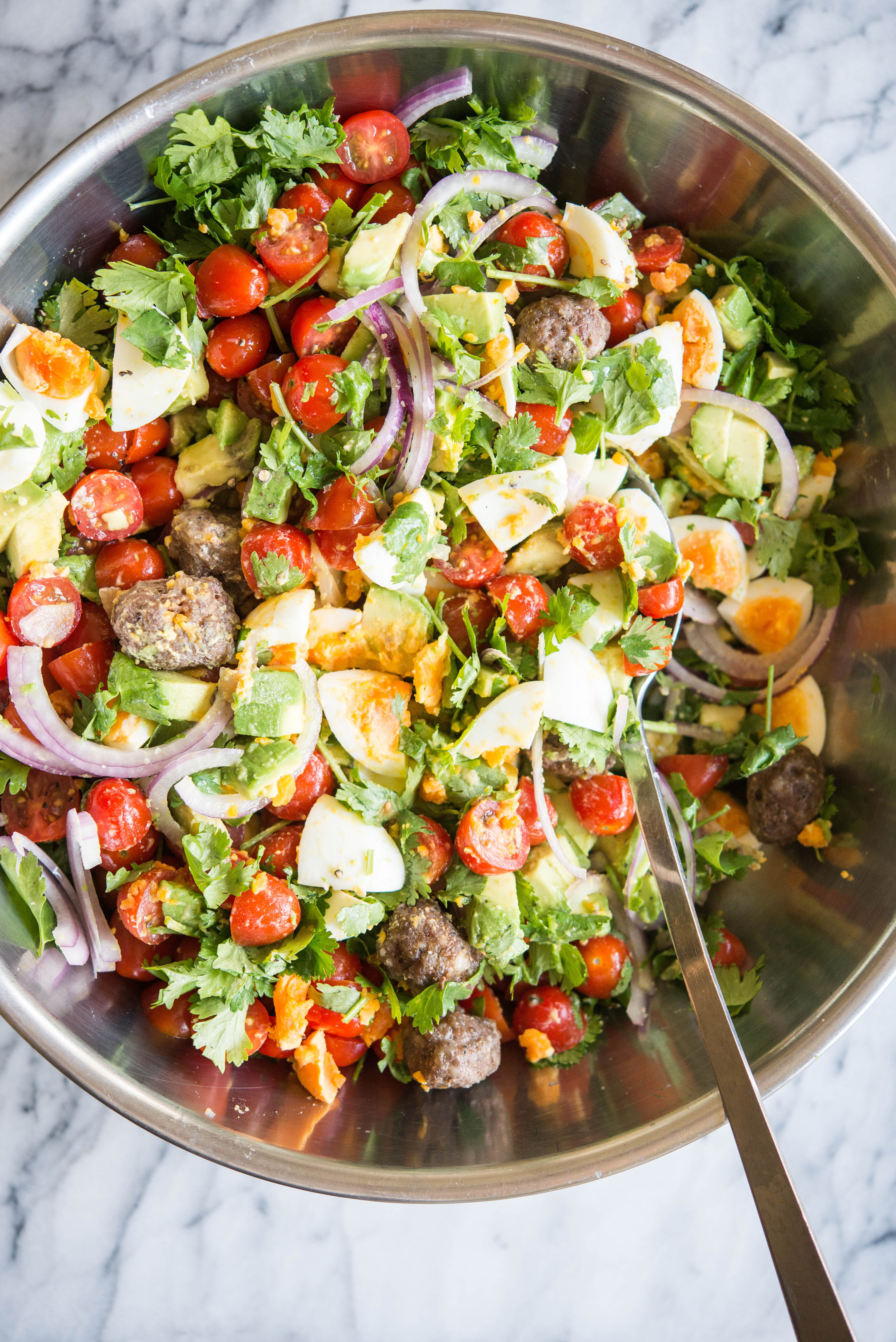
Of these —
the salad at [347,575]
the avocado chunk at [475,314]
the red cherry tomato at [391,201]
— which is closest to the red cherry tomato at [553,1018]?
the salad at [347,575]

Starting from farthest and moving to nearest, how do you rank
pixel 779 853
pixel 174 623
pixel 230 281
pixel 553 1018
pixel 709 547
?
pixel 779 853 < pixel 709 547 < pixel 553 1018 < pixel 230 281 < pixel 174 623

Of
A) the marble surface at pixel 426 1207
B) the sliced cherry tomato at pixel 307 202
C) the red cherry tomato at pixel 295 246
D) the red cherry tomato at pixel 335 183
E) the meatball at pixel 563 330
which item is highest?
the meatball at pixel 563 330

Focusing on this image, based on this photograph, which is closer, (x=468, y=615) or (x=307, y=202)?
(x=307, y=202)

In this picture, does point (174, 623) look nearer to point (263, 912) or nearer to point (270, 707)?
point (270, 707)

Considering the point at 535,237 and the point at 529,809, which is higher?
the point at 535,237

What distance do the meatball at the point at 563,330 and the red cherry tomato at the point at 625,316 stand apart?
0.15m

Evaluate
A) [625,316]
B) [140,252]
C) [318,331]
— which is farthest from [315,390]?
[625,316]

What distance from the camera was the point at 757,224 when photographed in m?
2.91

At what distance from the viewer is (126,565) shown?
2775 millimetres

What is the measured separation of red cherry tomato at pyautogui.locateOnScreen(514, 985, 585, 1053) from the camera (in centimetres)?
299

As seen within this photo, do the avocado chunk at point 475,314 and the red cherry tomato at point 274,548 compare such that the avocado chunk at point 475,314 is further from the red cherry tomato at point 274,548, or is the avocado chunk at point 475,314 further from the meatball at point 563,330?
the red cherry tomato at point 274,548

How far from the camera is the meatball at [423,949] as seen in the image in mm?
2715

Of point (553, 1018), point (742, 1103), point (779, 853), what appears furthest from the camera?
Answer: point (779, 853)

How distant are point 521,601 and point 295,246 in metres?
1.26
